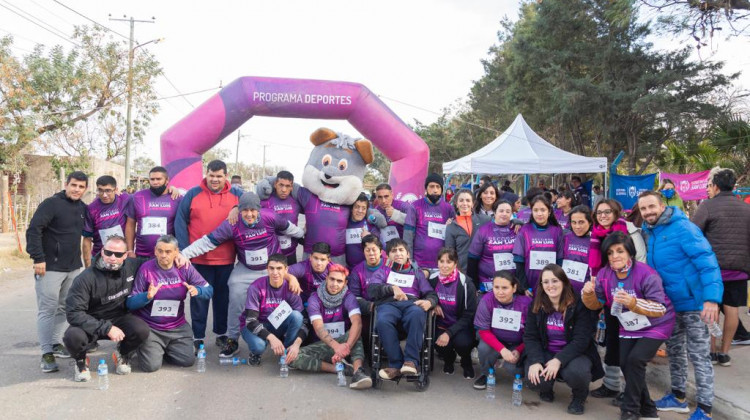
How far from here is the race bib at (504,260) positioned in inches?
192

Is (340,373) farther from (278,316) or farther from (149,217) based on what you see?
(149,217)

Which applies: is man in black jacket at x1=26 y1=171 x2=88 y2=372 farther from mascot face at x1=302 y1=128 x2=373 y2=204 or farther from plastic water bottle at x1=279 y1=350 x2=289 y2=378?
mascot face at x1=302 y1=128 x2=373 y2=204

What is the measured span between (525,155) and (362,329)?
7743 millimetres


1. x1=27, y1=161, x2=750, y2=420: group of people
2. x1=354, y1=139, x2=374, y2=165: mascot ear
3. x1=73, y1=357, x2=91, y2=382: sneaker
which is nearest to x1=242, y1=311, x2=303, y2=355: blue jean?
x1=27, y1=161, x2=750, y2=420: group of people

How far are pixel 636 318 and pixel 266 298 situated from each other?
3.15 meters

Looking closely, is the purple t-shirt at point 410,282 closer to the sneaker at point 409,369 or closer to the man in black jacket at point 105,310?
the sneaker at point 409,369

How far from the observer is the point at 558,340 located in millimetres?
4066

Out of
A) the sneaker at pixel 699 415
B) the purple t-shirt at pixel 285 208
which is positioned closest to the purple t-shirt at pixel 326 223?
the purple t-shirt at pixel 285 208

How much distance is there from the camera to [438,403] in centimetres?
393

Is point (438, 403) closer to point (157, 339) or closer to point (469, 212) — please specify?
point (469, 212)

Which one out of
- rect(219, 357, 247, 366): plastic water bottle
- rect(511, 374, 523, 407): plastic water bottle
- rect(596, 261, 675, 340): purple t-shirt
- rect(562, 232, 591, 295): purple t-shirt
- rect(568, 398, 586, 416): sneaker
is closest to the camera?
rect(596, 261, 675, 340): purple t-shirt

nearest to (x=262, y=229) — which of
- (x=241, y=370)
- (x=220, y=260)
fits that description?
(x=220, y=260)

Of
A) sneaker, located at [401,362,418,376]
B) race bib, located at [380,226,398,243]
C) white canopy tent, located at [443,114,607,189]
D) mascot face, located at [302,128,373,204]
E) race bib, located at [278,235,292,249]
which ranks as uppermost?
white canopy tent, located at [443,114,607,189]

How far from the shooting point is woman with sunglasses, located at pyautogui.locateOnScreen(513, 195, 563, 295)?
4625 mm
